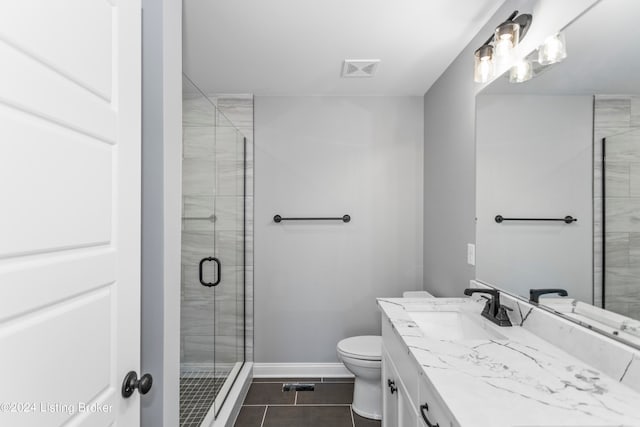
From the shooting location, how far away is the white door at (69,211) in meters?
0.60

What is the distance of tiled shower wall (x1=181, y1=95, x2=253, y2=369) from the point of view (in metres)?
1.64

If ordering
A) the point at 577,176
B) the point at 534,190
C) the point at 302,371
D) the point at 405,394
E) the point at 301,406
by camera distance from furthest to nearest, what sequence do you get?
the point at 302,371 < the point at 301,406 < the point at 534,190 < the point at 405,394 < the point at 577,176

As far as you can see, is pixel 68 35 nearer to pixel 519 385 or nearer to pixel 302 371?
pixel 519 385

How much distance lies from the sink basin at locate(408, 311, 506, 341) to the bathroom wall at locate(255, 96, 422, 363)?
3.51 feet

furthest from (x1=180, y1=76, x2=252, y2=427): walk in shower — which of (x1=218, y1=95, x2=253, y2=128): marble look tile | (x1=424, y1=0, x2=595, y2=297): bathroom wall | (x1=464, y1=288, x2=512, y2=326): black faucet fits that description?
(x1=424, y1=0, x2=595, y2=297): bathroom wall

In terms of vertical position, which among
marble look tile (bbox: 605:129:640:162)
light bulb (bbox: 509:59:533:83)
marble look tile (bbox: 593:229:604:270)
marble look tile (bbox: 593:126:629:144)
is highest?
light bulb (bbox: 509:59:533:83)

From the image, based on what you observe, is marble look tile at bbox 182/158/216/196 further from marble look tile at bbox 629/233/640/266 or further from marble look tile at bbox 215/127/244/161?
marble look tile at bbox 629/233/640/266

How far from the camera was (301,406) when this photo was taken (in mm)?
2385

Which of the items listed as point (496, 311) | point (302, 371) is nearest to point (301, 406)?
point (302, 371)

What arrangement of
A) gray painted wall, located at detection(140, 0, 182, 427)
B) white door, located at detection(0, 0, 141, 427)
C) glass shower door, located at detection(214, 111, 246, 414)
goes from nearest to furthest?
white door, located at detection(0, 0, 141, 427), gray painted wall, located at detection(140, 0, 182, 427), glass shower door, located at detection(214, 111, 246, 414)

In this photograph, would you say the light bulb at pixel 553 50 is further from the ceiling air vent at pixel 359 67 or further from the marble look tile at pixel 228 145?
the marble look tile at pixel 228 145

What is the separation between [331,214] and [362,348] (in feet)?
3.52

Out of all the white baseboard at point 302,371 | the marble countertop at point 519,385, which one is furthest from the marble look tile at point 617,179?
the white baseboard at point 302,371

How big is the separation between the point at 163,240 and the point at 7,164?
600 millimetres
